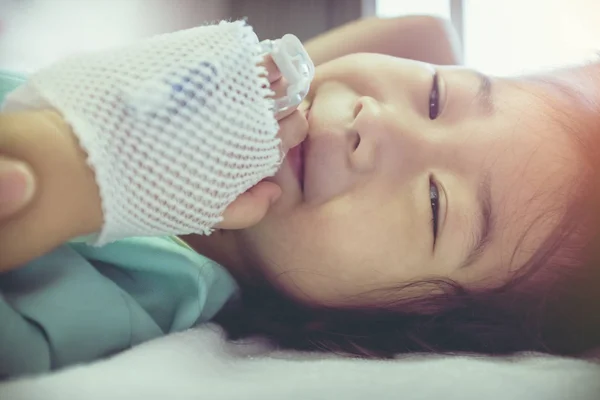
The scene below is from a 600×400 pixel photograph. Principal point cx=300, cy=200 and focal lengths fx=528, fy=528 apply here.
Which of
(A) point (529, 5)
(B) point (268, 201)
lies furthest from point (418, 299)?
(A) point (529, 5)

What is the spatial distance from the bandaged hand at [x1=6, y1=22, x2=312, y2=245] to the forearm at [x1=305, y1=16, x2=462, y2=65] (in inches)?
20.1

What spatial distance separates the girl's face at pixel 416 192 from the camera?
54 centimetres

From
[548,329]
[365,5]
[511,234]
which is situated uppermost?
[365,5]

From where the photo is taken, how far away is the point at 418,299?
1.93 ft

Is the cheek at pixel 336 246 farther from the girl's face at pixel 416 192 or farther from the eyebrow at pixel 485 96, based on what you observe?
the eyebrow at pixel 485 96

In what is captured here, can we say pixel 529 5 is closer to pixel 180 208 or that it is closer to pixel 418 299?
pixel 418 299

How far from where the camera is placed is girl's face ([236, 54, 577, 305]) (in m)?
0.54

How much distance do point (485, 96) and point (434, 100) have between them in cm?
5

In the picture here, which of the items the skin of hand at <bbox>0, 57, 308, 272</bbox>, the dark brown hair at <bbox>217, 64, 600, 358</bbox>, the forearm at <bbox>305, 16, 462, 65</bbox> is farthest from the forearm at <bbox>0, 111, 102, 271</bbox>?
the forearm at <bbox>305, 16, 462, 65</bbox>

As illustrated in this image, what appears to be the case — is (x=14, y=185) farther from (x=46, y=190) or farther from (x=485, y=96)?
(x=485, y=96)

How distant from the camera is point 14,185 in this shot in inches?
12.8

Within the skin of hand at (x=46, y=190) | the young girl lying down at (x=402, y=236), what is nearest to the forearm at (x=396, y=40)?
the young girl lying down at (x=402, y=236)

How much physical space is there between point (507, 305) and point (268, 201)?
1.00 ft

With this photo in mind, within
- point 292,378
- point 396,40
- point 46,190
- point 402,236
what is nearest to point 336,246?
point 402,236
